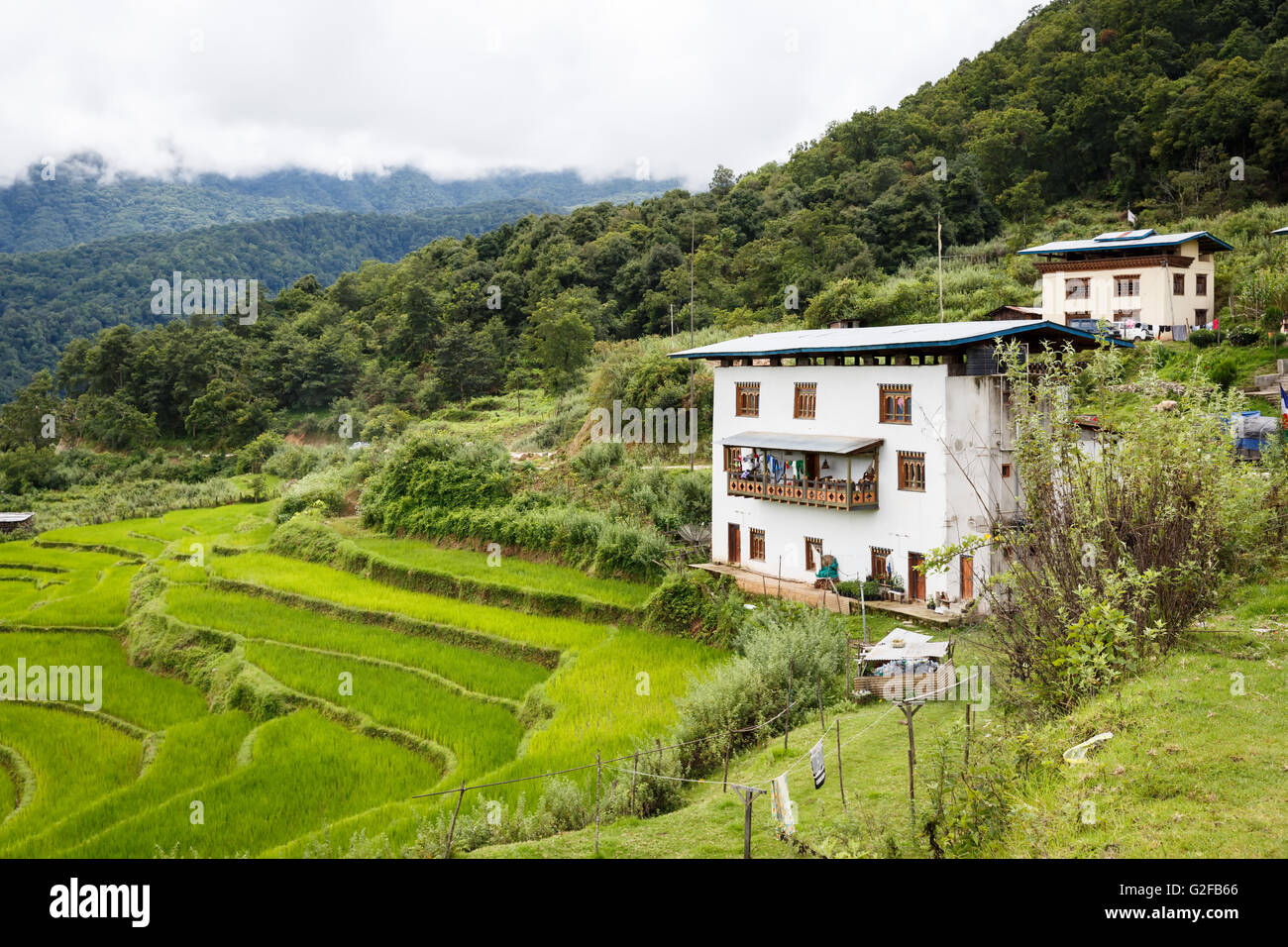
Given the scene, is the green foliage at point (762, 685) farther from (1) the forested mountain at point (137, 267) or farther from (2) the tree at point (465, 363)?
(1) the forested mountain at point (137, 267)

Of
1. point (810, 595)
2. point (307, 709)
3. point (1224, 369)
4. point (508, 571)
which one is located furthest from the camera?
point (1224, 369)

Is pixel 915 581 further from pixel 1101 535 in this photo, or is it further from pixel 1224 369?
pixel 1224 369

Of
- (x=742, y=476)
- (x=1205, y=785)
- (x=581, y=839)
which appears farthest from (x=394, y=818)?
(x=742, y=476)

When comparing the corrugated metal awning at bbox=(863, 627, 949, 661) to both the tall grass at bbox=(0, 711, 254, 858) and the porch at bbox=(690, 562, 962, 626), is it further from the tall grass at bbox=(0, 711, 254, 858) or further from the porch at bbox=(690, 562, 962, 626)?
the tall grass at bbox=(0, 711, 254, 858)

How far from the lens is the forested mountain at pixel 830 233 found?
45219 mm

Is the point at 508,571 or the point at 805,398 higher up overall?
the point at 805,398

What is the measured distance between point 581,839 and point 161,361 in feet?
186

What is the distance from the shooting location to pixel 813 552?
2331 cm

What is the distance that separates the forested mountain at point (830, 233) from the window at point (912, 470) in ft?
49.9

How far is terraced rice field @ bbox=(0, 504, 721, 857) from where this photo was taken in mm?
14391

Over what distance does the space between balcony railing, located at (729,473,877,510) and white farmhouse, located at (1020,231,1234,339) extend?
596 inches

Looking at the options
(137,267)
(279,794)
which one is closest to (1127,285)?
(279,794)

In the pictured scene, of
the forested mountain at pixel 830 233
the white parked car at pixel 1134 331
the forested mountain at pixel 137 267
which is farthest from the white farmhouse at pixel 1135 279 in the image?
the forested mountain at pixel 137 267

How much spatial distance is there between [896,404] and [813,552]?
4.22 metres
